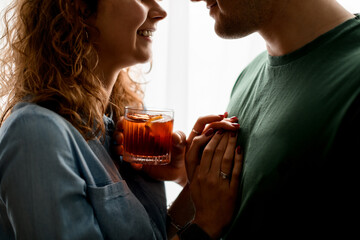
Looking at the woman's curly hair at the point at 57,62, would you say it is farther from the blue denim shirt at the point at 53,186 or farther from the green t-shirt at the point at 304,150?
the green t-shirt at the point at 304,150

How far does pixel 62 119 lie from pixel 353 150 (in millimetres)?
838

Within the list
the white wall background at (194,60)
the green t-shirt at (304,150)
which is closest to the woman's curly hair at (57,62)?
the green t-shirt at (304,150)

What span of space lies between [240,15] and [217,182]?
0.58 metres

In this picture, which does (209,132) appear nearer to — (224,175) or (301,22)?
(224,175)

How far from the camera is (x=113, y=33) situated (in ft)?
4.20

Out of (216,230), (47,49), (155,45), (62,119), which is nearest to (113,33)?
(47,49)

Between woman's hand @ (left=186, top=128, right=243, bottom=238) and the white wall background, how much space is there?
4.23ft

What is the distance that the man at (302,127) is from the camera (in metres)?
0.82

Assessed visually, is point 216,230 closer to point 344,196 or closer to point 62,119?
point 344,196

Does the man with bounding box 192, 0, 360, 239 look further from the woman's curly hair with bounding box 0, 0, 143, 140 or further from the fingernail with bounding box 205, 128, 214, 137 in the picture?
the woman's curly hair with bounding box 0, 0, 143, 140

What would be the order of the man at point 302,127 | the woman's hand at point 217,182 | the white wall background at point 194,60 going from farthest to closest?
the white wall background at point 194,60
the woman's hand at point 217,182
the man at point 302,127

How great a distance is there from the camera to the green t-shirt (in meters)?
0.82

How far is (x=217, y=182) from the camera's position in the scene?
3.58 feet

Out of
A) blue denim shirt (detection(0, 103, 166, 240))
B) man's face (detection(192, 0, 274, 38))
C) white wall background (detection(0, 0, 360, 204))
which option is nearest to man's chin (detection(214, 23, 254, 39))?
man's face (detection(192, 0, 274, 38))
